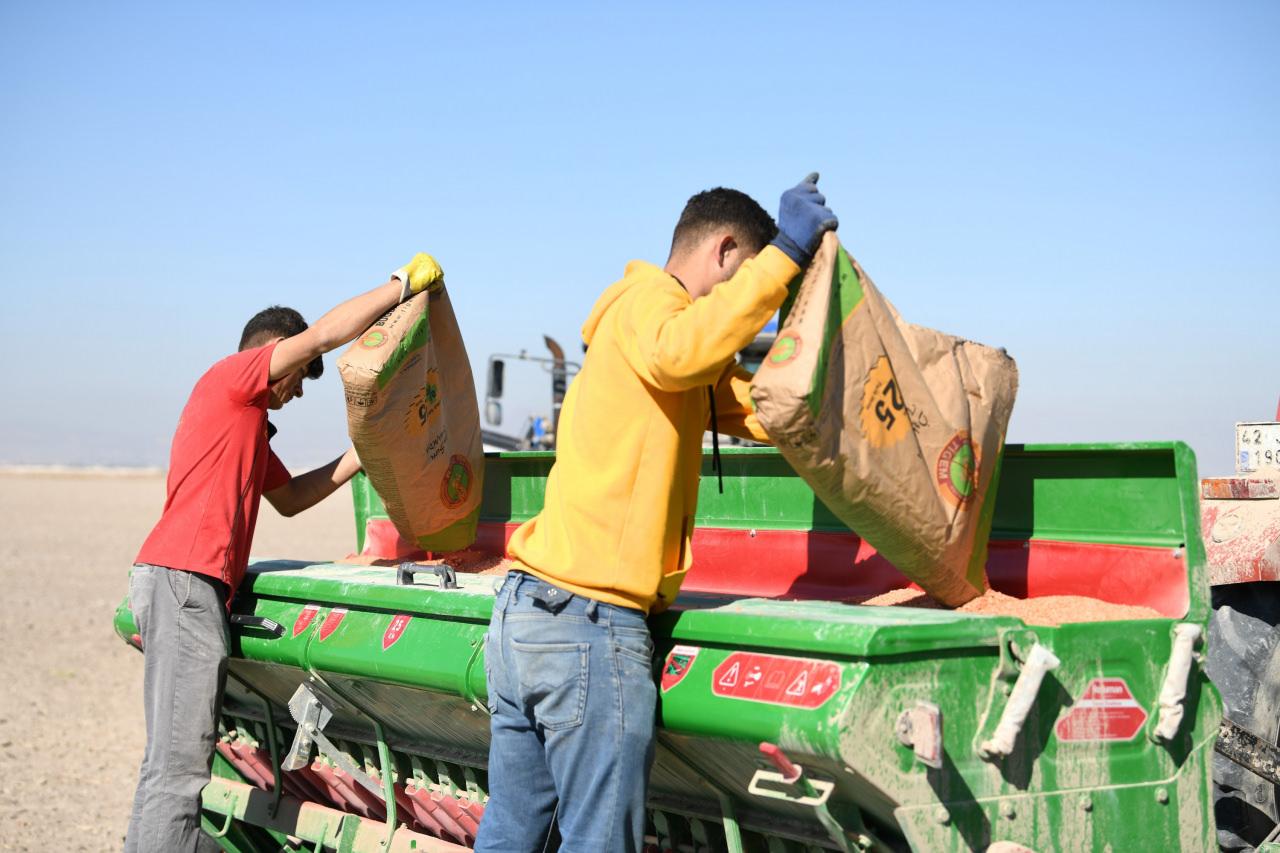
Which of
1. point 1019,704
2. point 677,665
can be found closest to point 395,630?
point 677,665

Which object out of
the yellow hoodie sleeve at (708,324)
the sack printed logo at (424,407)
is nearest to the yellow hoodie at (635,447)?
the yellow hoodie sleeve at (708,324)

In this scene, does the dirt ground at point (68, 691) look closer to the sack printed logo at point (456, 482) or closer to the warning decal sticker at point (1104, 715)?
the sack printed logo at point (456, 482)

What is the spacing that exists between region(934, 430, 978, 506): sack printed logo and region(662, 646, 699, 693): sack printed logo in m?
0.74

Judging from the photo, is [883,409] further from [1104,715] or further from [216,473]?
[216,473]

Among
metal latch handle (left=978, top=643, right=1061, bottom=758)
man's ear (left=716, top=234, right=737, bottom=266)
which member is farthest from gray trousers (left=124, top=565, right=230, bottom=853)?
metal latch handle (left=978, top=643, right=1061, bottom=758)

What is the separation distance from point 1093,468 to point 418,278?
2086 millimetres

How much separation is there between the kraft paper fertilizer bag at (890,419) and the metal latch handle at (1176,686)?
1.66 feet

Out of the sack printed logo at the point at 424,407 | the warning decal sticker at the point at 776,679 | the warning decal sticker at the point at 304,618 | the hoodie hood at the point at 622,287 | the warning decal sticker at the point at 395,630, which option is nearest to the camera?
the warning decal sticker at the point at 776,679

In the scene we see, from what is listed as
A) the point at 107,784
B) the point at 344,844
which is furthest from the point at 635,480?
the point at 107,784

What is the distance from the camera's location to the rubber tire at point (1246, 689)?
415 cm

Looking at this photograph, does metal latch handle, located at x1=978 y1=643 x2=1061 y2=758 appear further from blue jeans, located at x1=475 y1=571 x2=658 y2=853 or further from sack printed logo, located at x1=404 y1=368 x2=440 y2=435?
sack printed logo, located at x1=404 y1=368 x2=440 y2=435

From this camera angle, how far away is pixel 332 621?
4020 mm

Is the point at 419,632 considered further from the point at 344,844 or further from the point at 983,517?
the point at 983,517

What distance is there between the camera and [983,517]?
344 centimetres
